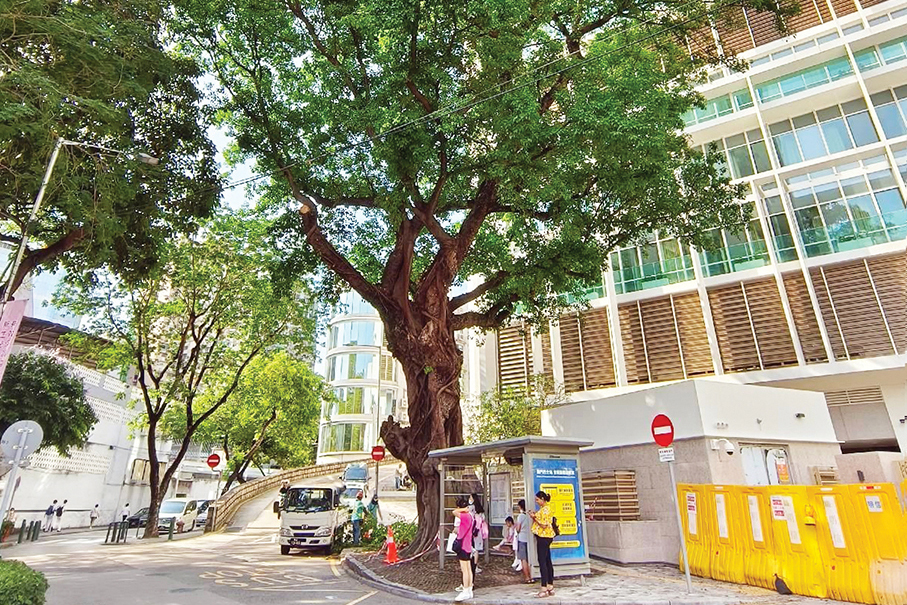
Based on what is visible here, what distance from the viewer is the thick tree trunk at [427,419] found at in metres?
12.0

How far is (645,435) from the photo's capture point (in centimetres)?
1212

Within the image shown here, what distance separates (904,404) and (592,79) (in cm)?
1669

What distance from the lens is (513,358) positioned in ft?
75.6

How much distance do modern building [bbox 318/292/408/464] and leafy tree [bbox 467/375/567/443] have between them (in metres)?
24.2

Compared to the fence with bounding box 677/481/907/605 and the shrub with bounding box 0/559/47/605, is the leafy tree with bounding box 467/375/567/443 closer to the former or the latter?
the fence with bounding box 677/481/907/605

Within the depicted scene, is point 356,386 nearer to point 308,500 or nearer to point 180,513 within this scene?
point 180,513

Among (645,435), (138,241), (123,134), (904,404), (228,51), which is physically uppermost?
(228,51)

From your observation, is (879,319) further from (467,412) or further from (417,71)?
(417,71)

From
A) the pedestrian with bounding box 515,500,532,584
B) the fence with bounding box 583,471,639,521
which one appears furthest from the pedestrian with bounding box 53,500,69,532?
the fence with bounding box 583,471,639,521

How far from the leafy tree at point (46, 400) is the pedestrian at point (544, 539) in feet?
58.0

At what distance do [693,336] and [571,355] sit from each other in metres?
4.83

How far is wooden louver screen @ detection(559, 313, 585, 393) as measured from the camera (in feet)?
71.1

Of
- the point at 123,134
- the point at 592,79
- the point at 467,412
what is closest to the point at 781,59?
the point at 592,79

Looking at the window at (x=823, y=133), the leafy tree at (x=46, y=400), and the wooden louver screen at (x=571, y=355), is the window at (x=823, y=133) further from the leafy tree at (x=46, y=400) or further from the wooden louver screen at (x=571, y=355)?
the leafy tree at (x=46, y=400)
